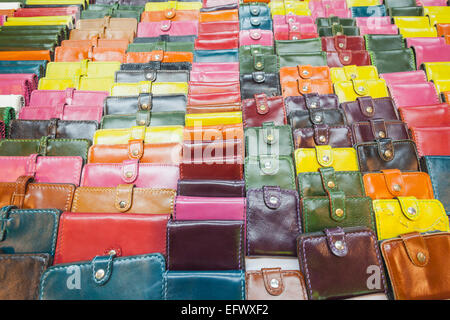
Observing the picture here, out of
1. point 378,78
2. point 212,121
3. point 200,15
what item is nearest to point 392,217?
point 212,121

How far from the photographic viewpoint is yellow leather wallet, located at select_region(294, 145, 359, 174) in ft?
8.63

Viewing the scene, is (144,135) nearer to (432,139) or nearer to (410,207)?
(410,207)

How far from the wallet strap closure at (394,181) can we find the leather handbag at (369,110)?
82 centimetres

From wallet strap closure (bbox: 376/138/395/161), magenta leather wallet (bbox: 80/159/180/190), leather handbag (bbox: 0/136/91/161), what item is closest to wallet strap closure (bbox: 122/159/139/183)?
magenta leather wallet (bbox: 80/159/180/190)

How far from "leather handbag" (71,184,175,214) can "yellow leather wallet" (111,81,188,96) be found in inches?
62.7

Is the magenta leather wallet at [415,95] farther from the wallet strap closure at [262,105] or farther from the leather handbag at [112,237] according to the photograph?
the leather handbag at [112,237]

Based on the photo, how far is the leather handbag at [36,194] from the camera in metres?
2.39

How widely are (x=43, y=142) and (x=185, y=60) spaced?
7.72ft

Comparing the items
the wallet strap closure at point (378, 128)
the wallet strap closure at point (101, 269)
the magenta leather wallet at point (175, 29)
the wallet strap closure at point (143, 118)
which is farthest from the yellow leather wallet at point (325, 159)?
the magenta leather wallet at point (175, 29)

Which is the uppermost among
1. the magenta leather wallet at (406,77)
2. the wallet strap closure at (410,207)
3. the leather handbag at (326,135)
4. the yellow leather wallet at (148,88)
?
the magenta leather wallet at (406,77)

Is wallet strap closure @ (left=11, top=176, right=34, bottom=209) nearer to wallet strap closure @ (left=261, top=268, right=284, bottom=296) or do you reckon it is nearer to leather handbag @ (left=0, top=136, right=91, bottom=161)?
leather handbag @ (left=0, top=136, right=91, bottom=161)

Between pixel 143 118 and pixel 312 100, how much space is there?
1975 mm

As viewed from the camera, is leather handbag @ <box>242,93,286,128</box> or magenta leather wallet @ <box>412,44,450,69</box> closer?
leather handbag @ <box>242,93,286,128</box>

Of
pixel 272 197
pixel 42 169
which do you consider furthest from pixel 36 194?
pixel 272 197
